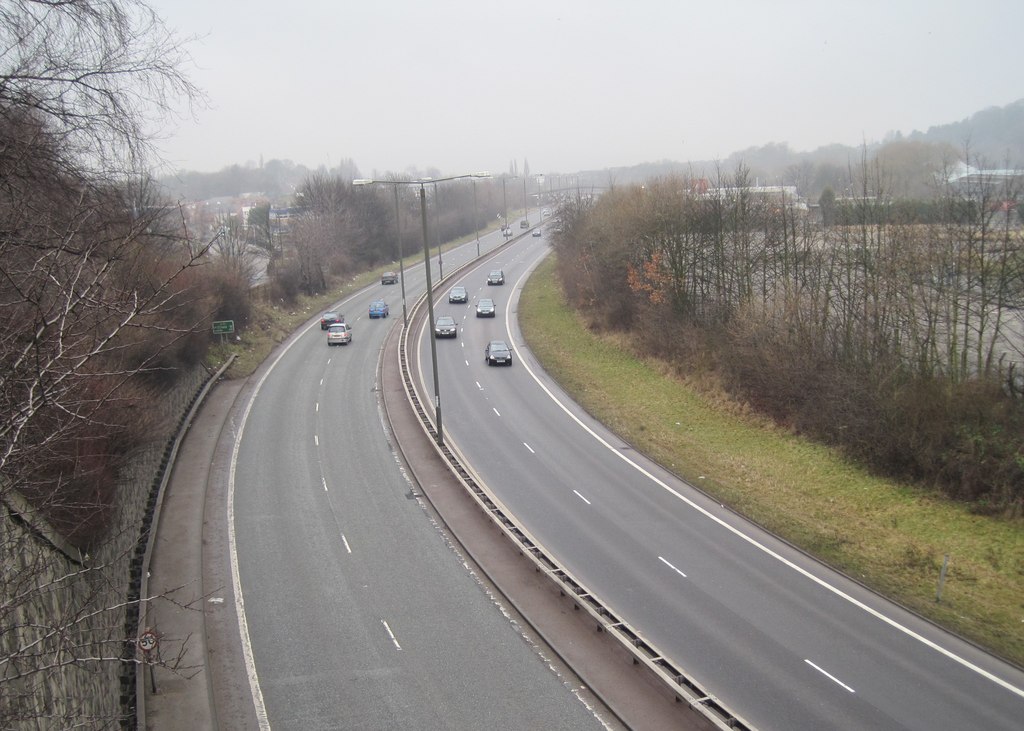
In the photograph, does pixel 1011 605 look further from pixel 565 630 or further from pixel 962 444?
pixel 565 630

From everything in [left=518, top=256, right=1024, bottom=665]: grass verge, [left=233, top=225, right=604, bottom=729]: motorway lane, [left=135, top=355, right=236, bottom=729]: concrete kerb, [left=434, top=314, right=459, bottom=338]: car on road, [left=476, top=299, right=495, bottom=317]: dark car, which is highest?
[left=476, top=299, right=495, bottom=317]: dark car

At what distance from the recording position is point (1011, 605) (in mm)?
16984

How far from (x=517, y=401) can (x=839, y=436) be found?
1324cm

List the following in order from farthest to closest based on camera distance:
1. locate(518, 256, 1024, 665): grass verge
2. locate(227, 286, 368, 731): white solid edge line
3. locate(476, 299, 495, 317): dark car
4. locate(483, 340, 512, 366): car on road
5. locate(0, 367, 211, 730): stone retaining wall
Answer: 1. locate(476, 299, 495, 317): dark car
2. locate(483, 340, 512, 366): car on road
3. locate(518, 256, 1024, 665): grass verge
4. locate(227, 286, 368, 731): white solid edge line
5. locate(0, 367, 211, 730): stone retaining wall

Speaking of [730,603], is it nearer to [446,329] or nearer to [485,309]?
[446,329]

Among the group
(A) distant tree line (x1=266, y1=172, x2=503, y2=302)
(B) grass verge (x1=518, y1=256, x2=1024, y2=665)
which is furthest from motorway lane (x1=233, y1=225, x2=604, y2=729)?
(A) distant tree line (x1=266, y1=172, x2=503, y2=302)

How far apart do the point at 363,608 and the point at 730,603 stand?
8.05 meters

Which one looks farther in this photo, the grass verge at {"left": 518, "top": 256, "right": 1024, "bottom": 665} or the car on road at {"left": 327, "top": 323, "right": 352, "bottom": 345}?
the car on road at {"left": 327, "top": 323, "right": 352, "bottom": 345}

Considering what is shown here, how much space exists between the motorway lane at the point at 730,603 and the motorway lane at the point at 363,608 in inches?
116

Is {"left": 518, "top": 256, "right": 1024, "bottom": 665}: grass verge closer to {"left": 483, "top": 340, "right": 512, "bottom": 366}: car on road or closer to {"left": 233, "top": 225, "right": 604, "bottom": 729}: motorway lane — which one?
{"left": 483, "top": 340, "right": 512, "bottom": 366}: car on road

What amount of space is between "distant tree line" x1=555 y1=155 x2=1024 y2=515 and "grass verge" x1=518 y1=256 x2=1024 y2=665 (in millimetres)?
1389

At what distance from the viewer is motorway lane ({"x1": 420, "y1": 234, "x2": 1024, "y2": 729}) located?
43.1 feet

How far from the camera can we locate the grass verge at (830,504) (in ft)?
56.5

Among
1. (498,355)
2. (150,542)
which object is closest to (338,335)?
(498,355)
